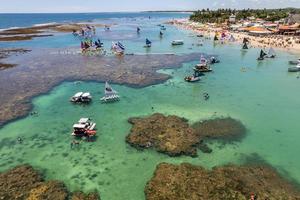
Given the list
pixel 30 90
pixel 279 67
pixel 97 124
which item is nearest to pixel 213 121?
pixel 97 124

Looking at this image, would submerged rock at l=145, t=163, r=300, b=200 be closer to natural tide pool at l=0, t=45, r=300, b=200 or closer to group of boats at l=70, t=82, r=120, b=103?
natural tide pool at l=0, t=45, r=300, b=200

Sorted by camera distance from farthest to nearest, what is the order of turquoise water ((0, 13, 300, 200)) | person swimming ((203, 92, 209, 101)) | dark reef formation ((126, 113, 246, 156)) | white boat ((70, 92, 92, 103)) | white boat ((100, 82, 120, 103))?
1. person swimming ((203, 92, 209, 101))
2. white boat ((100, 82, 120, 103))
3. white boat ((70, 92, 92, 103))
4. dark reef formation ((126, 113, 246, 156))
5. turquoise water ((0, 13, 300, 200))

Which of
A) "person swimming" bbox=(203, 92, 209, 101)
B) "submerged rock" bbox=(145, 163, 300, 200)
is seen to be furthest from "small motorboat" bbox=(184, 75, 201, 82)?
"submerged rock" bbox=(145, 163, 300, 200)

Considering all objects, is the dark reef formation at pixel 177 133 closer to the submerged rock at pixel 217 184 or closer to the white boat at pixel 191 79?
the submerged rock at pixel 217 184

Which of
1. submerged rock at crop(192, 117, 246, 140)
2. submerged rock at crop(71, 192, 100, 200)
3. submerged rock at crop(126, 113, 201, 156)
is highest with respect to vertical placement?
submerged rock at crop(126, 113, 201, 156)

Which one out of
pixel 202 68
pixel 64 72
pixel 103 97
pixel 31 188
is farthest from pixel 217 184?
pixel 64 72

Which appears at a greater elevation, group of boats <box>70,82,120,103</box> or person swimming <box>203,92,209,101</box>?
group of boats <box>70,82,120,103</box>

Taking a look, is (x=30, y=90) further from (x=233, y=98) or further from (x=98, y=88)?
(x=233, y=98)

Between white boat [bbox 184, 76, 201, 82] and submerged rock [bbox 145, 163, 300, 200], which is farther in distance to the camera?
white boat [bbox 184, 76, 201, 82]
